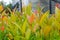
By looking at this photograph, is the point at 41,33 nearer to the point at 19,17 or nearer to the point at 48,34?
the point at 48,34

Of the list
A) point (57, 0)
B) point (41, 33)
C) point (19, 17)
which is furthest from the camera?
point (57, 0)

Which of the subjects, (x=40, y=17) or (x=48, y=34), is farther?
(x=40, y=17)

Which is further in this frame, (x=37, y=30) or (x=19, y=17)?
(x=19, y=17)

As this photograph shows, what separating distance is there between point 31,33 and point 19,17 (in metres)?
0.41

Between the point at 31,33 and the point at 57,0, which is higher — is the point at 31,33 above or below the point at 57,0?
above

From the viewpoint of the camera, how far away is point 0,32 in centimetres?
156

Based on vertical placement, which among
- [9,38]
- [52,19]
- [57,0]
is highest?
[52,19]

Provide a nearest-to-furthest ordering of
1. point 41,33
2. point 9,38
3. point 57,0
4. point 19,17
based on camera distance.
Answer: point 41,33
point 9,38
point 19,17
point 57,0

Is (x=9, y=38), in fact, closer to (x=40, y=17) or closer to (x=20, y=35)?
(x=20, y=35)

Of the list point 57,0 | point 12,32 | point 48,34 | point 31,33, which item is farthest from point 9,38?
point 57,0

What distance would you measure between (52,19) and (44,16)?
4.8 inches

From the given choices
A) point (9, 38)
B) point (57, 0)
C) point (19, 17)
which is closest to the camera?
point (9, 38)

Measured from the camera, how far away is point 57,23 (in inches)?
57.6

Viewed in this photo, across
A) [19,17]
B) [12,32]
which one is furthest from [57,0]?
[12,32]
